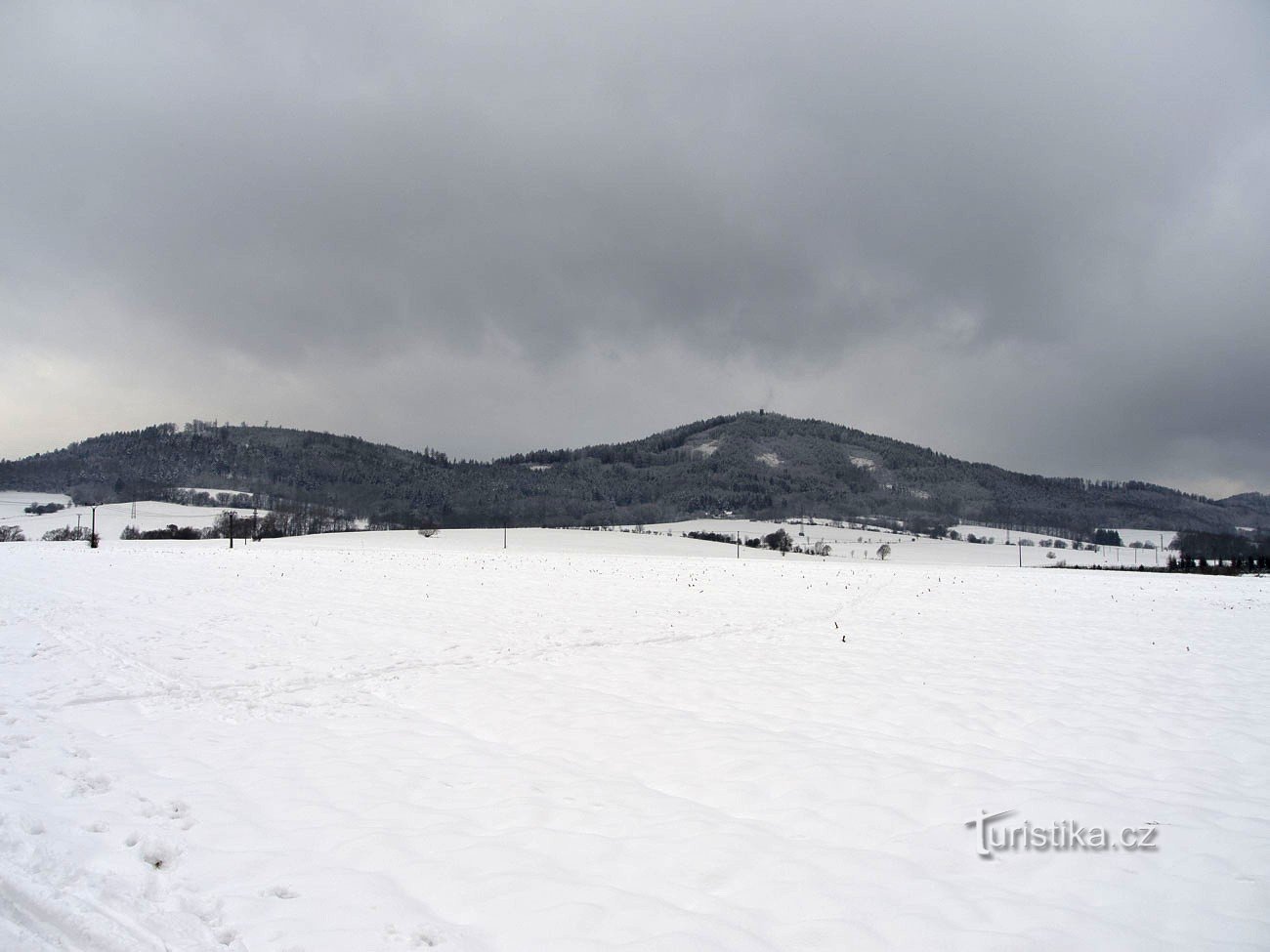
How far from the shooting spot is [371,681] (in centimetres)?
1019

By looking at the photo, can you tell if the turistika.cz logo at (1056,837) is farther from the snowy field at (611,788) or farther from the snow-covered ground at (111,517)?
the snow-covered ground at (111,517)

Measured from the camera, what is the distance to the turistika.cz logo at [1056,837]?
17.2ft

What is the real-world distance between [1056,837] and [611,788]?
3.78 m

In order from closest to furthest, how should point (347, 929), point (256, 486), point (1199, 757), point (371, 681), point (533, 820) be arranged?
1. point (347, 929)
2. point (533, 820)
3. point (1199, 757)
4. point (371, 681)
5. point (256, 486)

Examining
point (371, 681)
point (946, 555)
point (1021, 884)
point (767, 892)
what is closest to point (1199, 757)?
point (1021, 884)

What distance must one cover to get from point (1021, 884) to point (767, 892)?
1.80 m

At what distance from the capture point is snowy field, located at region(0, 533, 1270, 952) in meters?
4.06

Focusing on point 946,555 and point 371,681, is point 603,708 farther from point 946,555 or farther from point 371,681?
point 946,555

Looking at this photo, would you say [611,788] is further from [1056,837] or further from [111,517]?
[111,517]

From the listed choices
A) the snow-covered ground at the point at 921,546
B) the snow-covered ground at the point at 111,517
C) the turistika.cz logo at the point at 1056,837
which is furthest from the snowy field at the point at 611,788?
the snow-covered ground at the point at 111,517

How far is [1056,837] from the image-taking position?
5.45m

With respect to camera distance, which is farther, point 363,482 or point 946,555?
point 363,482

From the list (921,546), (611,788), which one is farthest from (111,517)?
(611,788)

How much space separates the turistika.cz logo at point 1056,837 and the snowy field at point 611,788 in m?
0.11
